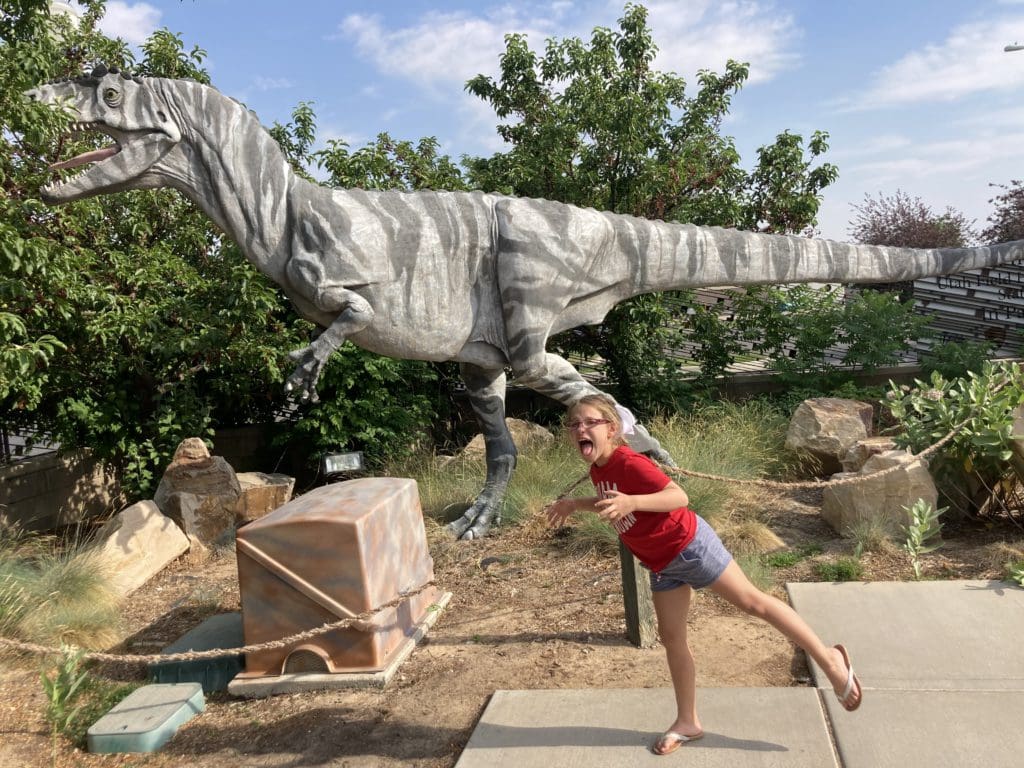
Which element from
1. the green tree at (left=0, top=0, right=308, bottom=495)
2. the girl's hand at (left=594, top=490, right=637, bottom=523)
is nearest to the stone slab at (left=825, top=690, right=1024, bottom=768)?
the girl's hand at (left=594, top=490, right=637, bottom=523)

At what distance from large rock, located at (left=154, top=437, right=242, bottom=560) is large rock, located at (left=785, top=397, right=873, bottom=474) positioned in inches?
184

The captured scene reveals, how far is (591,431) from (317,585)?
157 cm

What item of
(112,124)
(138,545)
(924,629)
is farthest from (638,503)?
(138,545)

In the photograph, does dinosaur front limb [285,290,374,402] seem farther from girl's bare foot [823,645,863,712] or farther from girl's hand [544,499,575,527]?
girl's bare foot [823,645,863,712]

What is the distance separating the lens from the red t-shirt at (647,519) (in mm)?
2494

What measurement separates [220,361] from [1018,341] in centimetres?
973

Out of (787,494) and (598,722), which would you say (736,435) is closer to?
(787,494)

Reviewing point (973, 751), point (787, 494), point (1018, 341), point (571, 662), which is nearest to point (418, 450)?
point (787, 494)

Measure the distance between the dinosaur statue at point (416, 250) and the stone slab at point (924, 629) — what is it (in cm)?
182

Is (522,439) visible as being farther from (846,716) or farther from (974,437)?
(846,716)

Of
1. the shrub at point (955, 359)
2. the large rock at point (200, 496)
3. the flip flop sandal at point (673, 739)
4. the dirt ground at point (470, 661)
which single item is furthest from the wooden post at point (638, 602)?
the shrub at point (955, 359)

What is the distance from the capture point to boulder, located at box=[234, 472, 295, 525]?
672 centimetres

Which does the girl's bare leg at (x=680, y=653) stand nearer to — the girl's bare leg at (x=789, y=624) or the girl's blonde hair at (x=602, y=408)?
the girl's bare leg at (x=789, y=624)

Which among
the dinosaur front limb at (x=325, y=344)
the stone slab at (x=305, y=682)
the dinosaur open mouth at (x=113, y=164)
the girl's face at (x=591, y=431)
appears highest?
the dinosaur open mouth at (x=113, y=164)
